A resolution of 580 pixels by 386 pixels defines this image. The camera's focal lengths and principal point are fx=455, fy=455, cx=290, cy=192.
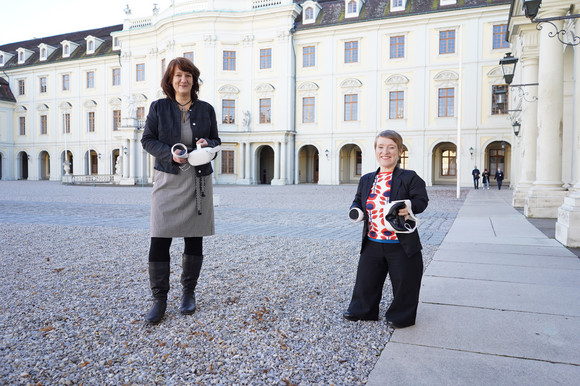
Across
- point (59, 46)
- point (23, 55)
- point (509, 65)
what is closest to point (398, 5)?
point (509, 65)

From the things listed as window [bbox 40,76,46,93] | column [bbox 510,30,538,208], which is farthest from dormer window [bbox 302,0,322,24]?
window [bbox 40,76,46,93]

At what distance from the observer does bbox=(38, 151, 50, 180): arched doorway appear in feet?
161

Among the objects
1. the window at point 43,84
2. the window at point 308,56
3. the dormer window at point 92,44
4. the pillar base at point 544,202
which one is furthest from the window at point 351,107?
the window at point 43,84

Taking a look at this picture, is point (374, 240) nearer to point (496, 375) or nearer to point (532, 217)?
point (496, 375)

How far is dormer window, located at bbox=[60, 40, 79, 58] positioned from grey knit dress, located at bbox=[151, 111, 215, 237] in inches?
1988

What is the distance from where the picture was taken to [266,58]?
3619cm

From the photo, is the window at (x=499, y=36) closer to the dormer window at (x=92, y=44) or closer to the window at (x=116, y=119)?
the window at (x=116, y=119)

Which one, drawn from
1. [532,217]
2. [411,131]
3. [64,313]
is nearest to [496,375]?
[64,313]

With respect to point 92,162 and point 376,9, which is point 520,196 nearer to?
point 376,9

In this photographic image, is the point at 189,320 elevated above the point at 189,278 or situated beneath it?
situated beneath

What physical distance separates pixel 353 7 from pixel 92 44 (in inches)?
1056

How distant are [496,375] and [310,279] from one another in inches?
96.5

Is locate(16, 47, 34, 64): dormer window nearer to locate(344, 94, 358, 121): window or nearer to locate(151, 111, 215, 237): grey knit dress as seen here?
locate(344, 94, 358, 121): window

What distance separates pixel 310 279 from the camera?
4.71 meters
